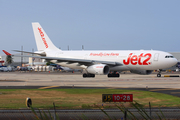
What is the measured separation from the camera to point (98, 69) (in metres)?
40.0

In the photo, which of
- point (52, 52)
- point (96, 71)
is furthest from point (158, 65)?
point (52, 52)

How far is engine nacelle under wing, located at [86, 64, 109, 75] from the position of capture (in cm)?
3975

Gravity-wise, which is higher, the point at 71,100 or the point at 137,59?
the point at 137,59

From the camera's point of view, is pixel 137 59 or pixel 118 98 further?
pixel 137 59

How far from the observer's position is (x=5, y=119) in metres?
11.8

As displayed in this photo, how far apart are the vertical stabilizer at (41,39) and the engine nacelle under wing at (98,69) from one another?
40.3 feet

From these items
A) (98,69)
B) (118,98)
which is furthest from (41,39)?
(118,98)

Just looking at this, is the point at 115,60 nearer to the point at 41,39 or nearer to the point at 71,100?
the point at 41,39

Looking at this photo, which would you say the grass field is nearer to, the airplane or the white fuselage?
the airplane

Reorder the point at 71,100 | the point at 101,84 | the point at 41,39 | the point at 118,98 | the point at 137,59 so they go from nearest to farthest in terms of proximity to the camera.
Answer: the point at 118,98 → the point at 71,100 → the point at 101,84 → the point at 137,59 → the point at 41,39

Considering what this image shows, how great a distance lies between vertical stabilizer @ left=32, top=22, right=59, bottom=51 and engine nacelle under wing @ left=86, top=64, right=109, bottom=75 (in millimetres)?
12285

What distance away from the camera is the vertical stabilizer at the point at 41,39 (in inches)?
1998

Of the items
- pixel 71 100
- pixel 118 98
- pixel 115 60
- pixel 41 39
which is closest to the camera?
pixel 118 98

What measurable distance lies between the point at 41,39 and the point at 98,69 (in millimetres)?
16266
